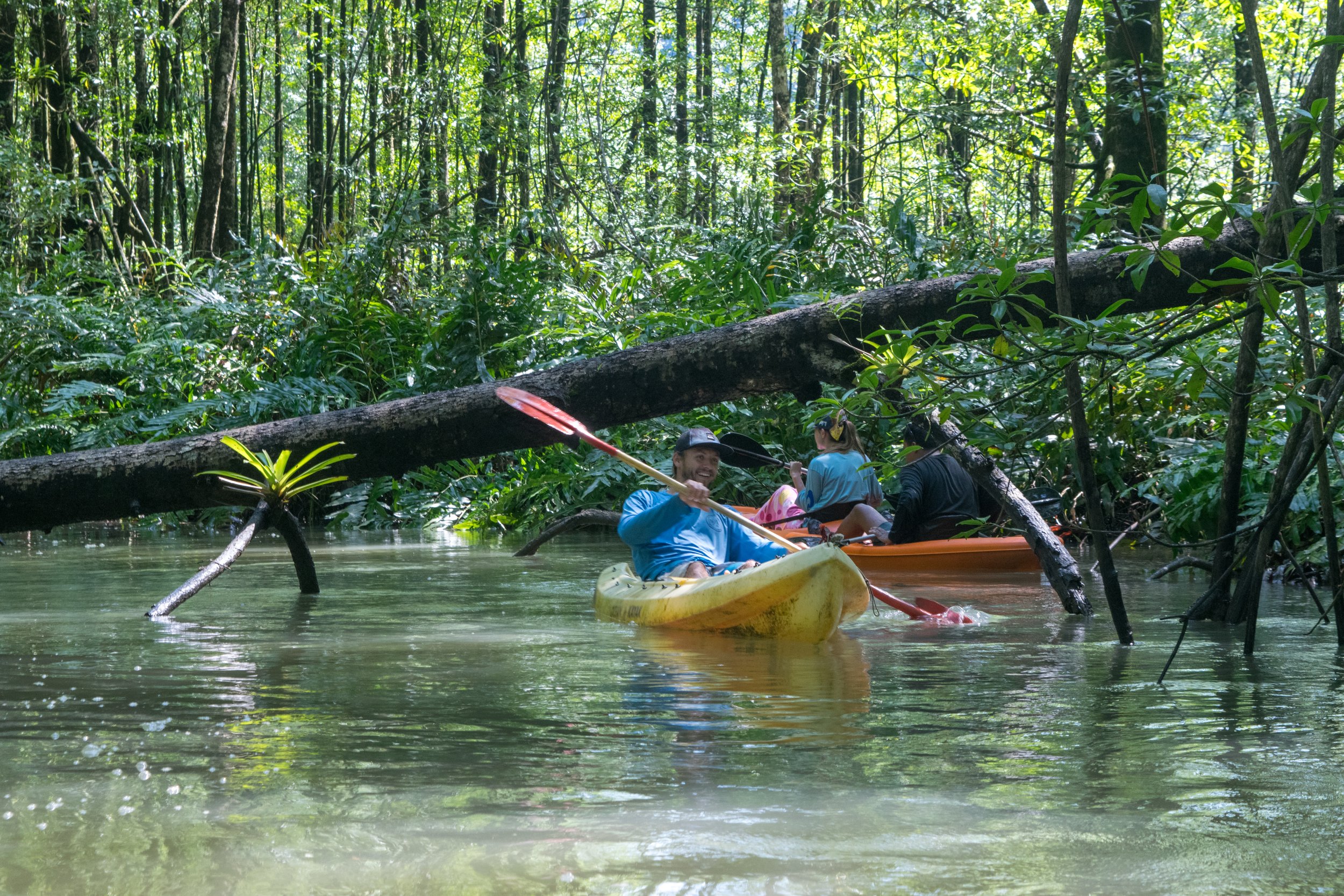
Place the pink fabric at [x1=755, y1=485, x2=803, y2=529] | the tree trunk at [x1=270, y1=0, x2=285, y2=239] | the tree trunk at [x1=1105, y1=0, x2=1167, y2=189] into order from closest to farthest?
1. the pink fabric at [x1=755, y1=485, x2=803, y2=529]
2. the tree trunk at [x1=1105, y1=0, x2=1167, y2=189]
3. the tree trunk at [x1=270, y1=0, x2=285, y2=239]

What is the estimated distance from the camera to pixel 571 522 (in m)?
10.5

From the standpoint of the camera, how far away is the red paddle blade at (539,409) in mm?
5984

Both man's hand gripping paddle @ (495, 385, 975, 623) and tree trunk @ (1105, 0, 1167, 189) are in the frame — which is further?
tree trunk @ (1105, 0, 1167, 189)

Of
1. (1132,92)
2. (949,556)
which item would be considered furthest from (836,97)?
(949,556)

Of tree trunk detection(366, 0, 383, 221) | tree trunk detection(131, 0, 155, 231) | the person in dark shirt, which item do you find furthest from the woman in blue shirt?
tree trunk detection(131, 0, 155, 231)

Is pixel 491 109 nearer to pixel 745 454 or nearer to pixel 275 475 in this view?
pixel 745 454

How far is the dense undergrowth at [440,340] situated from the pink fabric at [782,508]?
96 cm

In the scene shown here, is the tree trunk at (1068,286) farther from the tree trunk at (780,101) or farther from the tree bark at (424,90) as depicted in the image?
the tree bark at (424,90)

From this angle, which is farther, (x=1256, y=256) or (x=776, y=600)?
(x=776, y=600)

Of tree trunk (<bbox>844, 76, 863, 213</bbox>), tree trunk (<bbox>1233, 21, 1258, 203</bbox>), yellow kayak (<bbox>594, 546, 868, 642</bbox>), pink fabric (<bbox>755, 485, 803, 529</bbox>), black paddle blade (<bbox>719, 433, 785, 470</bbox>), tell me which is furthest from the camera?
tree trunk (<bbox>844, 76, 863, 213</bbox>)

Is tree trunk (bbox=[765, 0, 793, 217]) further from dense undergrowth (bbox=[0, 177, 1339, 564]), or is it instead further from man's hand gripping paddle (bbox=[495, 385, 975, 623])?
man's hand gripping paddle (bbox=[495, 385, 975, 623])

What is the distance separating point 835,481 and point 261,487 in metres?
4.89

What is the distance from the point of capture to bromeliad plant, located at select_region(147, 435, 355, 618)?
6.27 metres

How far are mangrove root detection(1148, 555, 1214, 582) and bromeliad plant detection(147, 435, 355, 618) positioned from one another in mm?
4402
